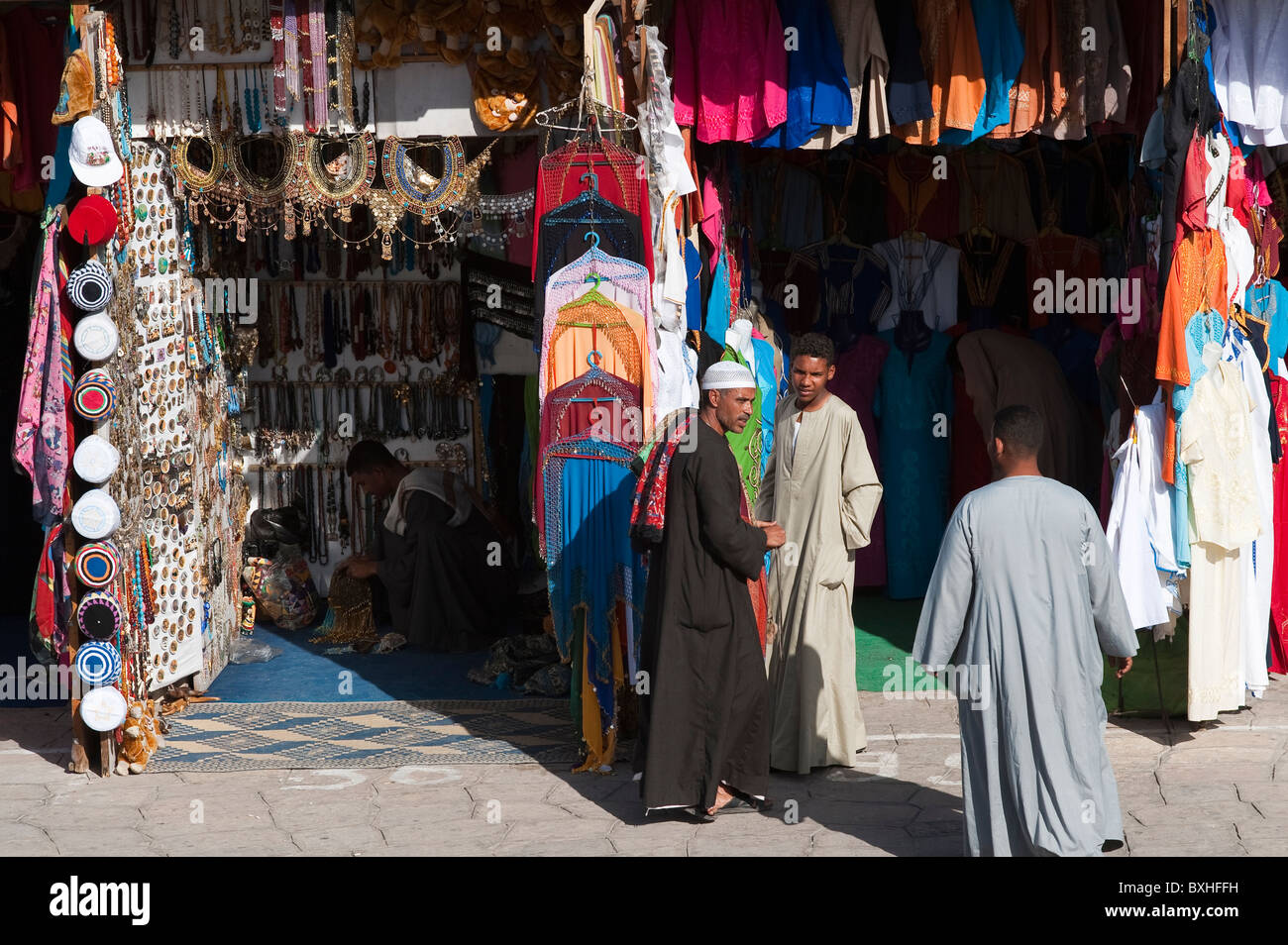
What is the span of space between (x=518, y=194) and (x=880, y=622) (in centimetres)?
315

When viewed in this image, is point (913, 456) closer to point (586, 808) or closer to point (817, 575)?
point (817, 575)

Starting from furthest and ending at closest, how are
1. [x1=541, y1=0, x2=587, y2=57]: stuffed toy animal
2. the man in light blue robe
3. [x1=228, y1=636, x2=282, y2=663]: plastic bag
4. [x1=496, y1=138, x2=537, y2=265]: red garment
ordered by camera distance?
[x1=228, y1=636, x2=282, y2=663]: plastic bag < [x1=496, y1=138, x2=537, y2=265]: red garment < [x1=541, y1=0, x2=587, y2=57]: stuffed toy animal < the man in light blue robe

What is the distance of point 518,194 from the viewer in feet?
26.5

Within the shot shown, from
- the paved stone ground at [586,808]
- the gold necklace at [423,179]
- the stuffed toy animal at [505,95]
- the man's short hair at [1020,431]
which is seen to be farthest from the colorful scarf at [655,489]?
the gold necklace at [423,179]

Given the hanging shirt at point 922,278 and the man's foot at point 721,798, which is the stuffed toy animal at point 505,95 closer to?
the hanging shirt at point 922,278

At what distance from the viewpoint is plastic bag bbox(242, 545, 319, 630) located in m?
9.34

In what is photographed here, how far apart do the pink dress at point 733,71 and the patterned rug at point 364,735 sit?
111 inches

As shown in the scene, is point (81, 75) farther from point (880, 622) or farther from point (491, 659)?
point (880, 622)

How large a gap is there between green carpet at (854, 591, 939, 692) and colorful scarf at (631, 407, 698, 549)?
1.71 m

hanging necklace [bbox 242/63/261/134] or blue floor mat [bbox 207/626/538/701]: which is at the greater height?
hanging necklace [bbox 242/63/261/134]
